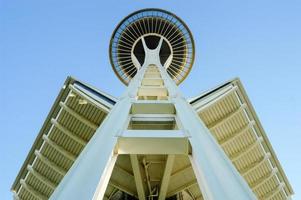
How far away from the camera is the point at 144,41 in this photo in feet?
106

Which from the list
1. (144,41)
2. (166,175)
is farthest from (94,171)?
(144,41)

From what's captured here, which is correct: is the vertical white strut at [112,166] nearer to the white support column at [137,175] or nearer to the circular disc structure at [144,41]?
the white support column at [137,175]

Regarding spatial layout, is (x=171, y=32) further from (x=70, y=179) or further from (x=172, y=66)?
(x=70, y=179)

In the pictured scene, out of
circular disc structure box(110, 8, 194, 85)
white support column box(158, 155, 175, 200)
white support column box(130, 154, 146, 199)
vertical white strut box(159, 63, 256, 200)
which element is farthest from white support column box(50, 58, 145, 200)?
circular disc structure box(110, 8, 194, 85)

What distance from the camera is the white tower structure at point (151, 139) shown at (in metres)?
7.19

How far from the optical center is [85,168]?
6887 millimetres

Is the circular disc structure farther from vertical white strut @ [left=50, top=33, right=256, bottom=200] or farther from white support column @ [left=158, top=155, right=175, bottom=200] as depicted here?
vertical white strut @ [left=50, top=33, right=256, bottom=200]

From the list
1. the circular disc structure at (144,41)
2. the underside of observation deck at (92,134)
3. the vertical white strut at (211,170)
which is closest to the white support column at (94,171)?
the vertical white strut at (211,170)

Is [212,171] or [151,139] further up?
[151,139]

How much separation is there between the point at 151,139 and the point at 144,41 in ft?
82.1

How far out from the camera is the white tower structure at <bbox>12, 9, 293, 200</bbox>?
7194 mm

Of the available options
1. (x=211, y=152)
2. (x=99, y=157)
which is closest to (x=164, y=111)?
(x=211, y=152)

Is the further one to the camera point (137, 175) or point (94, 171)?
point (137, 175)

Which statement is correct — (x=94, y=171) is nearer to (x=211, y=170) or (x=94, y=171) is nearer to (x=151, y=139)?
(x=151, y=139)
